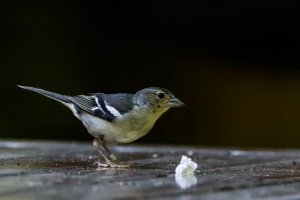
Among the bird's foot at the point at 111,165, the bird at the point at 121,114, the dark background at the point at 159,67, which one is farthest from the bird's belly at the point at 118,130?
the dark background at the point at 159,67

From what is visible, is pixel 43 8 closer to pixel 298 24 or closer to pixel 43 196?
pixel 298 24

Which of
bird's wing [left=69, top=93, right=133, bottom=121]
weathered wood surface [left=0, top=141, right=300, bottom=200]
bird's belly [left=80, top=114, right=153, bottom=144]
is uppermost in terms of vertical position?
bird's wing [left=69, top=93, right=133, bottom=121]

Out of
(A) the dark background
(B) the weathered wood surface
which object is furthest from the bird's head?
(A) the dark background

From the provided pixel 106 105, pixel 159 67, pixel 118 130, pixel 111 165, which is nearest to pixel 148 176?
pixel 111 165

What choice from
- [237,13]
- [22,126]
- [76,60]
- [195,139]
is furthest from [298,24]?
[22,126]

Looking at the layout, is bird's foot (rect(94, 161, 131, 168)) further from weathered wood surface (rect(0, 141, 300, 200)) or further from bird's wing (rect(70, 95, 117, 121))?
bird's wing (rect(70, 95, 117, 121))

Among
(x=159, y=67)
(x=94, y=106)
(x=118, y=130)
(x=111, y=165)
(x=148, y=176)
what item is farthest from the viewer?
(x=159, y=67)

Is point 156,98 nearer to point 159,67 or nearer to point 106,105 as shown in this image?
point 106,105
